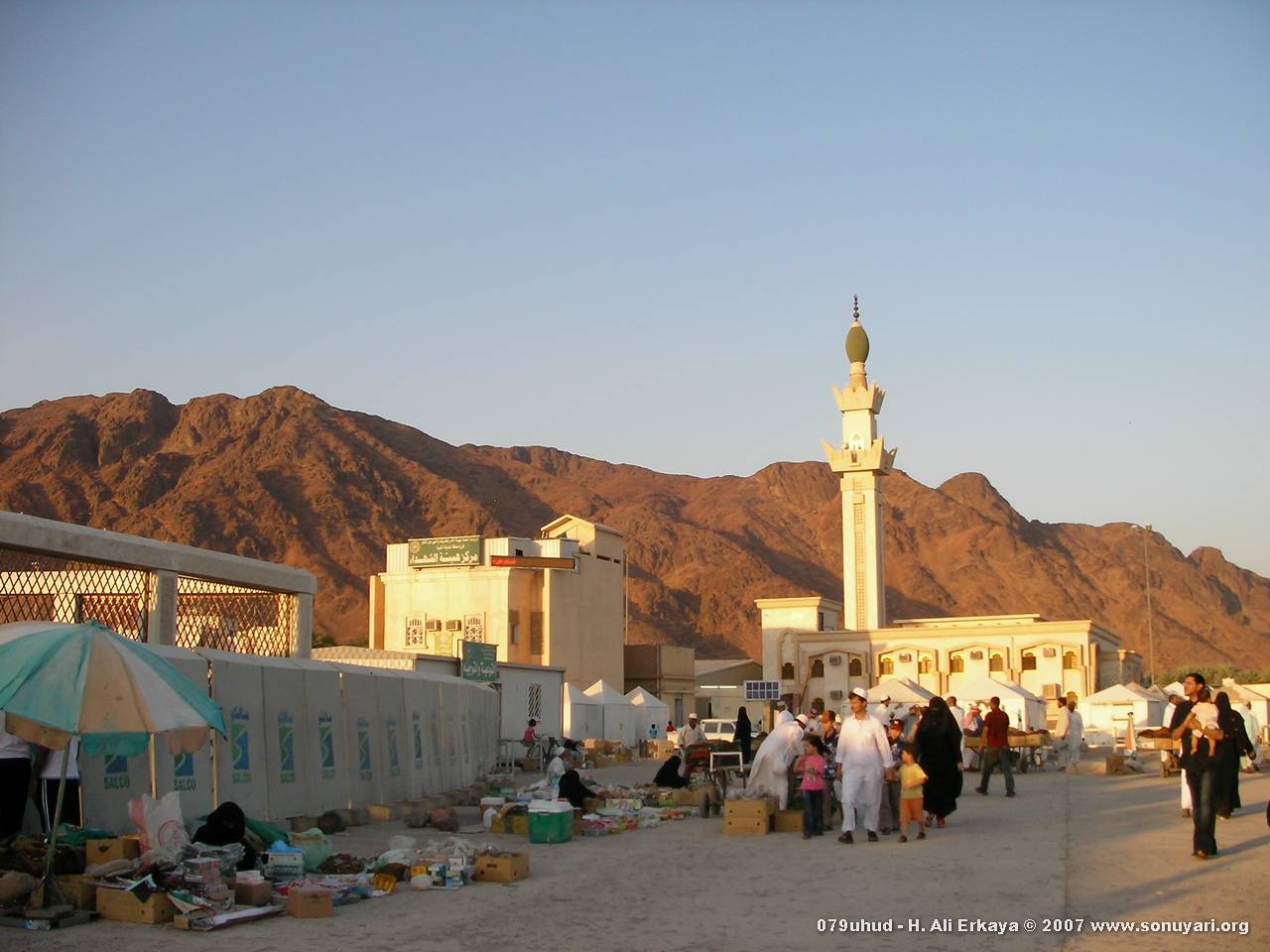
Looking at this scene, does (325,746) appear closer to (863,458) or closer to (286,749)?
(286,749)

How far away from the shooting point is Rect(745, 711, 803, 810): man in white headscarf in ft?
50.6

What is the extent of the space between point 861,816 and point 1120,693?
92.2 ft

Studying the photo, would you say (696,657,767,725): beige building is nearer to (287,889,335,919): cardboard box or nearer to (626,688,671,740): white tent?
(626,688,671,740): white tent

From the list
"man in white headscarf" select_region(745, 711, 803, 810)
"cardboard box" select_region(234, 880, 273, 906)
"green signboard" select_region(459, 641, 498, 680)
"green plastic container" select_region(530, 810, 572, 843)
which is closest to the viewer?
"cardboard box" select_region(234, 880, 273, 906)

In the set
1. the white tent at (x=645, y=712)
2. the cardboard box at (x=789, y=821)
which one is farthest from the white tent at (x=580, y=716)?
the cardboard box at (x=789, y=821)

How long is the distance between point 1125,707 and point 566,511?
121m

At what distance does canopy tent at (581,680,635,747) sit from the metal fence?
76.1 feet

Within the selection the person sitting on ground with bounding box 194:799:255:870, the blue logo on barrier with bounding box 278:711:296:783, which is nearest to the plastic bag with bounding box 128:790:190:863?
the person sitting on ground with bounding box 194:799:255:870

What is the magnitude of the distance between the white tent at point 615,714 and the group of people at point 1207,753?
108 ft

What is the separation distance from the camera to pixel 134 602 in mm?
18125

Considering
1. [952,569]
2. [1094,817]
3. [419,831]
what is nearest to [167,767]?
[419,831]

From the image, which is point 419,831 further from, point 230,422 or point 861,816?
point 230,422

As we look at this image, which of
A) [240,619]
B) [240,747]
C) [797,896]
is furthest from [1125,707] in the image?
[797,896]

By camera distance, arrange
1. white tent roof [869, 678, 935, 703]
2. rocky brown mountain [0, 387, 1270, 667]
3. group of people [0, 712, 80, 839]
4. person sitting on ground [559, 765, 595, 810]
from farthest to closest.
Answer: rocky brown mountain [0, 387, 1270, 667] → white tent roof [869, 678, 935, 703] → person sitting on ground [559, 765, 595, 810] → group of people [0, 712, 80, 839]
